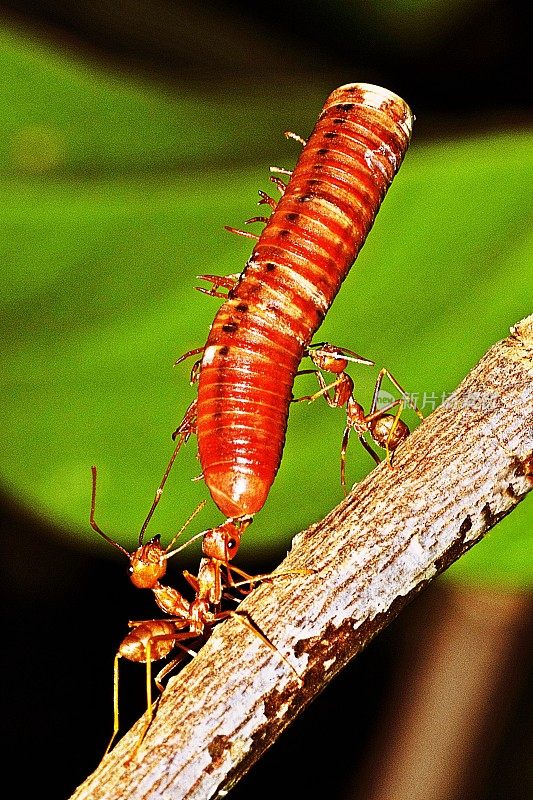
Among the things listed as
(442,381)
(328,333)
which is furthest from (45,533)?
(442,381)

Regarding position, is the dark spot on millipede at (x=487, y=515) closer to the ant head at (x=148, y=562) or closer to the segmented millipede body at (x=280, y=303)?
the segmented millipede body at (x=280, y=303)

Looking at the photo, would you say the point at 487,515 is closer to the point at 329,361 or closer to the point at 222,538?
the point at 222,538

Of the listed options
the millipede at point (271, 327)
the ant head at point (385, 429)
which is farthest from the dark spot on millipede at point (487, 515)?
the ant head at point (385, 429)

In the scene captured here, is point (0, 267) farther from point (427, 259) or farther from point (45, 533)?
point (427, 259)

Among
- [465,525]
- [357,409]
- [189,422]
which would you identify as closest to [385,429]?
[357,409]

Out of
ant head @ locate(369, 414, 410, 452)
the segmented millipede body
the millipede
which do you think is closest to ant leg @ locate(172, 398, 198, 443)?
the millipede

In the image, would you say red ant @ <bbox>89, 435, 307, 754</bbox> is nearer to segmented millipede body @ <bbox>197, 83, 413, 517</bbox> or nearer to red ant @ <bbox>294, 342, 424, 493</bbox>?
segmented millipede body @ <bbox>197, 83, 413, 517</bbox>
